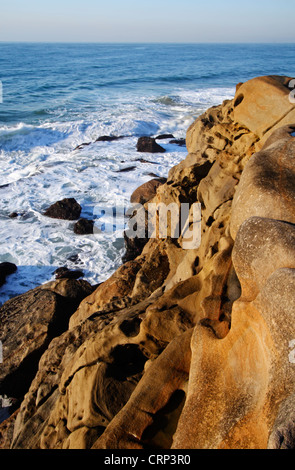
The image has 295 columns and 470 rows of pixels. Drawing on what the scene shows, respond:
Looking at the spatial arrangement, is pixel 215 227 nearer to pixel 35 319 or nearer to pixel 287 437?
pixel 287 437

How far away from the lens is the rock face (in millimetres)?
2377

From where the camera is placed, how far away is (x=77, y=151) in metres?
18.2

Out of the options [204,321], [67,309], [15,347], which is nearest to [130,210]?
[67,309]

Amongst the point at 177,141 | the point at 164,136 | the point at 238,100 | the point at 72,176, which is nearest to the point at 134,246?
the point at 238,100

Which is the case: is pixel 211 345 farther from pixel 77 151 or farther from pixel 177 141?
pixel 177 141

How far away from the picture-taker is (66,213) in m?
11.6

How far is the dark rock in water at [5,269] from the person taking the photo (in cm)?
884

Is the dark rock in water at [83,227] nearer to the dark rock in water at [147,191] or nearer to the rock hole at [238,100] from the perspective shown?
the dark rock in water at [147,191]

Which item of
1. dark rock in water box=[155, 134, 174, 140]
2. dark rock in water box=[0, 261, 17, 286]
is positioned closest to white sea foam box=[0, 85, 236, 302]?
dark rock in water box=[0, 261, 17, 286]

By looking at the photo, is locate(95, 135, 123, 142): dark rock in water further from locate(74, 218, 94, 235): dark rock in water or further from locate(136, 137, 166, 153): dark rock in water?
locate(74, 218, 94, 235): dark rock in water

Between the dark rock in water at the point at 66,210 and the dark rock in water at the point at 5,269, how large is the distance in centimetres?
284

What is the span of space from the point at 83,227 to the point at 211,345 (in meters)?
8.46

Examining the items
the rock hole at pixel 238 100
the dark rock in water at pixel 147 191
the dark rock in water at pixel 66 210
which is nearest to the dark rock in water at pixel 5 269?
the dark rock in water at pixel 66 210
